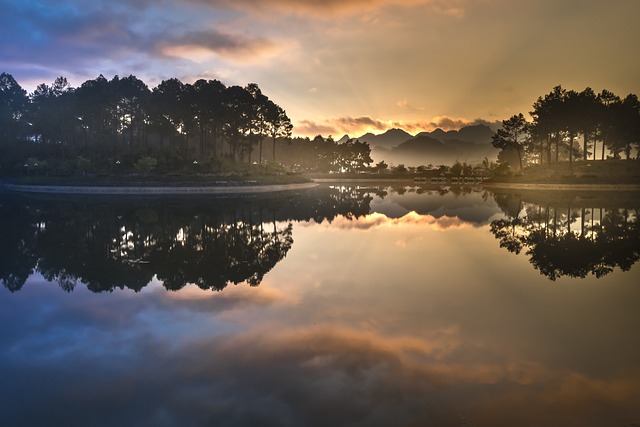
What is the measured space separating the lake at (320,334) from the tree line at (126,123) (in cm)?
5351

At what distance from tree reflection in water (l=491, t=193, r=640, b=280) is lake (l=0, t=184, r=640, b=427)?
0.67 ft

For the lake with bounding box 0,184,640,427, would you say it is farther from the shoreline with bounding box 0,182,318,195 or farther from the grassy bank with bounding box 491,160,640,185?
the grassy bank with bounding box 491,160,640,185

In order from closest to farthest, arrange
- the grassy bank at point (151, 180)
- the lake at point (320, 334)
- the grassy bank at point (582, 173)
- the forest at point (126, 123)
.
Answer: the lake at point (320, 334), the grassy bank at point (151, 180), the grassy bank at point (582, 173), the forest at point (126, 123)

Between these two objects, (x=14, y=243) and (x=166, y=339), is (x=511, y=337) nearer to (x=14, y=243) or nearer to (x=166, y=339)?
(x=166, y=339)

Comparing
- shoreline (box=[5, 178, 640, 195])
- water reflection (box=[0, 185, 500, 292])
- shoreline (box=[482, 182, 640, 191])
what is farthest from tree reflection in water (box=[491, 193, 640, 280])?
shoreline (box=[5, 178, 640, 195])

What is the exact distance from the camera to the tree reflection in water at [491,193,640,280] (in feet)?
52.1

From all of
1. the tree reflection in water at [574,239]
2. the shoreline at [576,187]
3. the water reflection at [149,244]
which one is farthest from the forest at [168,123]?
the tree reflection in water at [574,239]

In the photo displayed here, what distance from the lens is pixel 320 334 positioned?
9.07m

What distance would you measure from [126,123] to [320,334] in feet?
333

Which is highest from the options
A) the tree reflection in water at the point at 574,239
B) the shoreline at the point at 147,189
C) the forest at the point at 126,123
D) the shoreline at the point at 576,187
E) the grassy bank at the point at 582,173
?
the forest at the point at 126,123

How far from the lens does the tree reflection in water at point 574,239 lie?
15881mm

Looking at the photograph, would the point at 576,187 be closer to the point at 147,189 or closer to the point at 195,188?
the point at 195,188

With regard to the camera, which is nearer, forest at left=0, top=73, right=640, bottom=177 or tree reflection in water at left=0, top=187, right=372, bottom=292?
tree reflection in water at left=0, top=187, right=372, bottom=292

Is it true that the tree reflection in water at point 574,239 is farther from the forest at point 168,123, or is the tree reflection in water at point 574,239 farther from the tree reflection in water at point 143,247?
the forest at point 168,123
